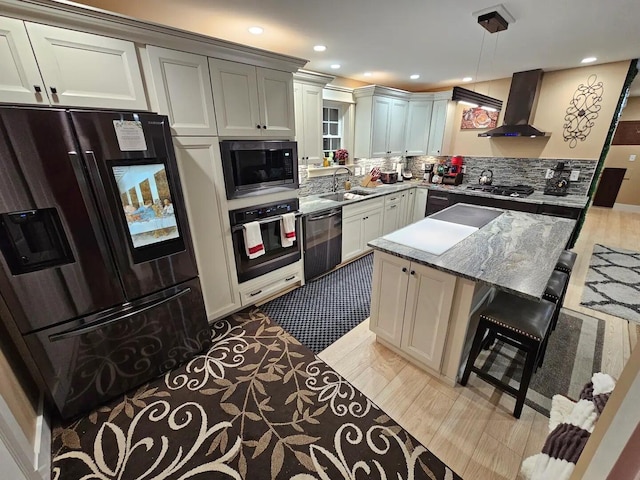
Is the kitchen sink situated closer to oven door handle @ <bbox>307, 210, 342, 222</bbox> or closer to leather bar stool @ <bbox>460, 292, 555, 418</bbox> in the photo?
oven door handle @ <bbox>307, 210, 342, 222</bbox>

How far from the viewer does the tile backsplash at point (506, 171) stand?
11.9ft

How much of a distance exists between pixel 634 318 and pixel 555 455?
8.90 ft

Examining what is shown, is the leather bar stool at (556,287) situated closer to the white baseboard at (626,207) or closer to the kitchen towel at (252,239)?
the kitchen towel at (252,239)

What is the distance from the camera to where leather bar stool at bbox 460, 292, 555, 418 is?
5.02ft

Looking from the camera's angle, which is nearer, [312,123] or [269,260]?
[269,260]

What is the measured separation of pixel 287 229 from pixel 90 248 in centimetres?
156

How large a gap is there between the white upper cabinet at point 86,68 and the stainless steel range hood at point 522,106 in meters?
4.29

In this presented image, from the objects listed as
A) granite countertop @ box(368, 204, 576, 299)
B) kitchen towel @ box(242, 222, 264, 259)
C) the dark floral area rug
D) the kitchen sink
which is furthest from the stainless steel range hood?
the dark floral area rug

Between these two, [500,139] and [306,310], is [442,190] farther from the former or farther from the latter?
[306,310]

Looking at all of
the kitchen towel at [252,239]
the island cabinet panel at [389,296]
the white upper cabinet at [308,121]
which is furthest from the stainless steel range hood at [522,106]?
the kitchen towel at [252,239]

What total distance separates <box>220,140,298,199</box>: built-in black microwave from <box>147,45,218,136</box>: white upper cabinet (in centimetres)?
24

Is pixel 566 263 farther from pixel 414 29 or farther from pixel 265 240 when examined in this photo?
pixel 265 240

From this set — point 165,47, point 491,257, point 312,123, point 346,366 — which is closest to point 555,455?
point 491,257

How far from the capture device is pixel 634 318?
2.58 metres
